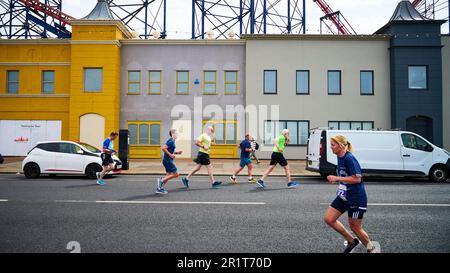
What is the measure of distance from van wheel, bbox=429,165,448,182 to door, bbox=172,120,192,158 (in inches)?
591

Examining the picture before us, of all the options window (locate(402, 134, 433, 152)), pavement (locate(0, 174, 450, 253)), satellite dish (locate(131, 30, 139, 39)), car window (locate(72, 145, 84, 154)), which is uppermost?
satellite dish (locate(131, 30, 139, 39))

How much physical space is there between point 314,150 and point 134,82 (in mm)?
15469

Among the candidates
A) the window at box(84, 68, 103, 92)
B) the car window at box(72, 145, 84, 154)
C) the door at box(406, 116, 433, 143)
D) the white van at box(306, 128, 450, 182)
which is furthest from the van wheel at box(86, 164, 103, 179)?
the door at box(406, 116, 433, 143)

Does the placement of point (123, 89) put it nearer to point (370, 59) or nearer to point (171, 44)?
point (171, 44)

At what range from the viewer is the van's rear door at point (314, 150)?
13758mm

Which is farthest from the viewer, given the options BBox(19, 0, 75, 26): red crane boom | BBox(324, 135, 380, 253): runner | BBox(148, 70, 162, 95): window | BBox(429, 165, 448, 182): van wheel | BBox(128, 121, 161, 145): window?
BBox(19, 0, 75, 26): red crane boom

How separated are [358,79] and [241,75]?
325 inches

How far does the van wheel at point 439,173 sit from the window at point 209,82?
49.0ft

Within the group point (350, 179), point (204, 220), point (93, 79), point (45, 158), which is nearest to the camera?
point (350, 179)

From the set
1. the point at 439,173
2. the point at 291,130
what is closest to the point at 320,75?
the point at 291,130

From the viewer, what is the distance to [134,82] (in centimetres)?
2464

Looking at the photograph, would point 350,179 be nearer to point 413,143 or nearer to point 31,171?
point 413,143

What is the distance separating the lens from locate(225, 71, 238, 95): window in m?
24.4

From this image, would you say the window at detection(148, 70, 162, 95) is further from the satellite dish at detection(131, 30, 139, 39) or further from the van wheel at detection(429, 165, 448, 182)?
the van wheel at detection(429, 165, 448, 182)
